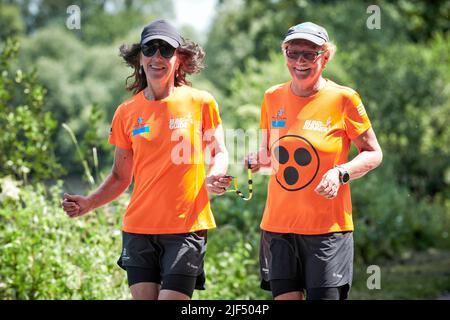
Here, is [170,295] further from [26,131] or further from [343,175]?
Answer: [26,131]

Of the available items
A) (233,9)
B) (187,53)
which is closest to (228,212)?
(187,53)

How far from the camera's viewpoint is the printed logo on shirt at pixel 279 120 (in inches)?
177

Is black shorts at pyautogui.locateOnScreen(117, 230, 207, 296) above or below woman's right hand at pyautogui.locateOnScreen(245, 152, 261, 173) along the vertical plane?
A: below

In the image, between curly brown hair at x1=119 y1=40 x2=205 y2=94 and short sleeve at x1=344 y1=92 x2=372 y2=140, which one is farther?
curly brown hair at x1=119 y1=40 x2=205 y2=94

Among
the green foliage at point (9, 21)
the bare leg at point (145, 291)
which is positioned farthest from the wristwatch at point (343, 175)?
the green foliage at point (9, 21)

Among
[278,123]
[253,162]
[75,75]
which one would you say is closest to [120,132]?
[253,162]

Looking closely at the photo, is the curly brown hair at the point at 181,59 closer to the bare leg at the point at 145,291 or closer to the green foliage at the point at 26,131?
the bare leg at the point at 145,291

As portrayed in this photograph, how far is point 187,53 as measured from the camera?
4.73 m

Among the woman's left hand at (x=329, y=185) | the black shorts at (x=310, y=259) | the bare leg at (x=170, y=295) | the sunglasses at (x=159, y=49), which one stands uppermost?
the sunglasses at (x=159, y=49)

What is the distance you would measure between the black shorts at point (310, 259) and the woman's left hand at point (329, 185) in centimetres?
32

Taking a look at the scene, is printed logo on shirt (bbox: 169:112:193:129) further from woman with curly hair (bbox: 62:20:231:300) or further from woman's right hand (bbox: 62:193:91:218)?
woman's right hand (bbox: 62:193:91:218)

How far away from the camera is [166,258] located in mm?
4465

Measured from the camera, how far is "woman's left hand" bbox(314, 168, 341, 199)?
13.5ft

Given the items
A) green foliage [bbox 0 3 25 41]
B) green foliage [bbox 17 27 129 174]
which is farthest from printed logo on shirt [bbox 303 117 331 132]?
green foliage [bbox 0 3 25 41]
